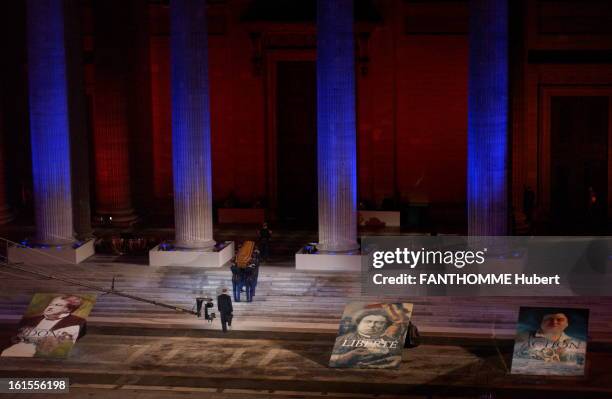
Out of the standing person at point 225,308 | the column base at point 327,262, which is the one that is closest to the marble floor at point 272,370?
the standing person at point 225,308

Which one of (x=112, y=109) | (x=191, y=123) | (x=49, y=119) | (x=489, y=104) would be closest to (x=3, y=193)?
(x=112, y=109)

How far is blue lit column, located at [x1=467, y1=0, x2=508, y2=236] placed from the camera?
104 ft

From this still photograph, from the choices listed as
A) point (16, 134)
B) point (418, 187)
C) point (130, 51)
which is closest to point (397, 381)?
point (418, 187)

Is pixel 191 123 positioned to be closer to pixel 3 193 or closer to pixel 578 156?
pixel 3 193

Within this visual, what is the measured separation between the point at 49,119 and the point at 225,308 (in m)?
11.1

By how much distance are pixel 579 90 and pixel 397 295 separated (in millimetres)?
15944

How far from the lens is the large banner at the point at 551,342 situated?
76.8 feet

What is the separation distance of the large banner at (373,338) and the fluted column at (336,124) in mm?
8417

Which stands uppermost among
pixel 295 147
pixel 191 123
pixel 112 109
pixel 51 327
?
pixel 112 109

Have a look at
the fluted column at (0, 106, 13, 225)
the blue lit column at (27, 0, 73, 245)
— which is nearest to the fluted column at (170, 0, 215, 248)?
the blue lit column at (27, 0, 73, 245)

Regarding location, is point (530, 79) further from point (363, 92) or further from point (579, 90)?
point (363, 92)

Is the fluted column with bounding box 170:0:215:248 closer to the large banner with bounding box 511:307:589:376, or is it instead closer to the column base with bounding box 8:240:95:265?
the column base with bounding box 8:240:95:265

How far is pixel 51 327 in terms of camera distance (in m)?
26.2

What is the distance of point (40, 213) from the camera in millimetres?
35406
